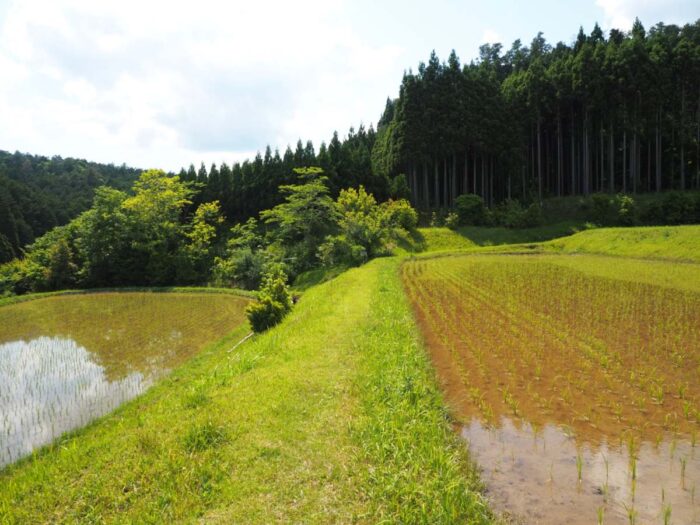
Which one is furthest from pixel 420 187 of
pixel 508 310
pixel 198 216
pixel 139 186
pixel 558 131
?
pixel 508 310

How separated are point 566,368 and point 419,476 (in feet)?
13.6

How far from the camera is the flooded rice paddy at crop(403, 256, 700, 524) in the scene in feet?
12.6

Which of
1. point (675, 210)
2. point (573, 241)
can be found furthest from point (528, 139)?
point (573, 241)

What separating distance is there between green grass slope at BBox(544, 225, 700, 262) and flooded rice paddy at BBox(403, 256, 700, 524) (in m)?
8.04

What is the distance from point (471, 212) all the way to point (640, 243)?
12.6m

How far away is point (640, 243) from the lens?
72.3 feet

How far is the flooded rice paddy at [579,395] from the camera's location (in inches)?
151

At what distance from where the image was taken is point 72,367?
34.3 ft

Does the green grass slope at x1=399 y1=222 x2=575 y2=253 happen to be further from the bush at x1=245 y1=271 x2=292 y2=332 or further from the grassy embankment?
the bush at x1=245 y1=271 x2=292 y2=332

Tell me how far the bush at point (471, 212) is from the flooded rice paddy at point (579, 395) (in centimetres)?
1994

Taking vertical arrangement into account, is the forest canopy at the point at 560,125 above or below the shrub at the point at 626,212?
above

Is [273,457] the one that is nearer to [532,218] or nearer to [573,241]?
[573,241]

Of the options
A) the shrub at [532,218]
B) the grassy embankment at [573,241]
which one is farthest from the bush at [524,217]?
the grassy embankment at [573,241]

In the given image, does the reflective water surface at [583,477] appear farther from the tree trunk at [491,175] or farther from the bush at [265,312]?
the tree trunk at [491,175]
